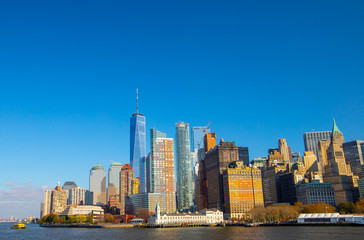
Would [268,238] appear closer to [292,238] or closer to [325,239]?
[292,238]

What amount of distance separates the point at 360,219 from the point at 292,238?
81728mm

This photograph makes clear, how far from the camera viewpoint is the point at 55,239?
15325 centimetres

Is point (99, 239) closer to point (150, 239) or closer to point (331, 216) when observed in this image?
point (150, 239)

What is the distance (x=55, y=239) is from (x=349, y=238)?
110 metres

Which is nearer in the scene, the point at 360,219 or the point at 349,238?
the point at 349,238

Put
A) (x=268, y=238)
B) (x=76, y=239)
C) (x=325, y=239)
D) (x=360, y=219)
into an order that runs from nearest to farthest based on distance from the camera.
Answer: (x=325, y=239) < (x=268, y=238) < (x=76, y=239) < (x=360, y=219)

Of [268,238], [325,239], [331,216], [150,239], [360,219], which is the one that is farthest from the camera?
[331,216]

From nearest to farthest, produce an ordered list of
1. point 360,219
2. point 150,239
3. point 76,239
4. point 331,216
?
point 150,239
point 76,239
point 360,219
point 331,216

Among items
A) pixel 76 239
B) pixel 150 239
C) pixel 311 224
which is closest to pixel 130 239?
pixel 150 239

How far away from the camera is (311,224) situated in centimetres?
19875

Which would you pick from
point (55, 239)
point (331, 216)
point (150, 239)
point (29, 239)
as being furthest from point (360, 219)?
point (29, 239)

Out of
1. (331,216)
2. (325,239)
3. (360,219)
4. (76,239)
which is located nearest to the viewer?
(325,239)

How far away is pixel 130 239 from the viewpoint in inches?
5610

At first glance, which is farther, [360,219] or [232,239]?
[360,219]
